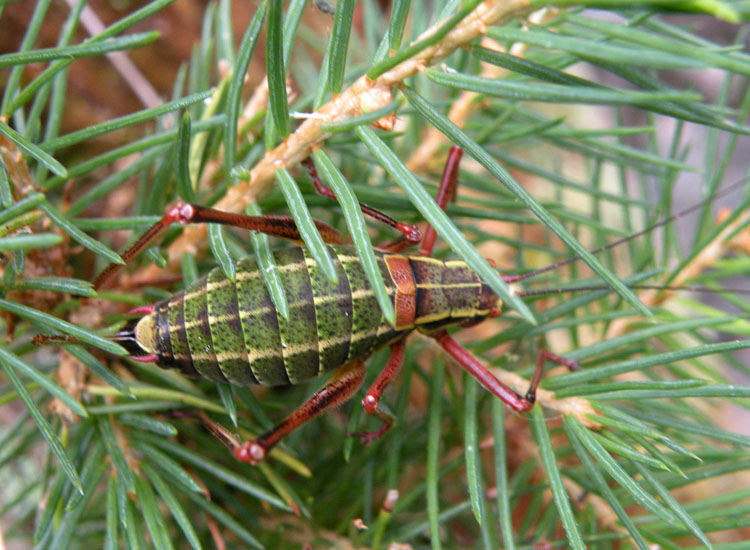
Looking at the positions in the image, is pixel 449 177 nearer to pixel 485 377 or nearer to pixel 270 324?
pixel 485 377

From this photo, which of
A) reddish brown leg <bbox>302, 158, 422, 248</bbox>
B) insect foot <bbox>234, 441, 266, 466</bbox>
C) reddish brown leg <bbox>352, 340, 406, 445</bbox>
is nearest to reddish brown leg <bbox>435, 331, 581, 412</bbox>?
reddish brown leg <bbox>352, 340, 406, 445</bbox>

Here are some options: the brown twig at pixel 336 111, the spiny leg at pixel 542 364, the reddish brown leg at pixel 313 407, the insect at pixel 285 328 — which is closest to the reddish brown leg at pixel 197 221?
the insect at pixel 285 328

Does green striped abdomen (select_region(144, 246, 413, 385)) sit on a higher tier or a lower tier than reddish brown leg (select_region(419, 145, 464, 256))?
lower

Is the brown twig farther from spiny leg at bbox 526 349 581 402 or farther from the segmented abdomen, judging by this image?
spiny leg at bbox 526 349 581 402

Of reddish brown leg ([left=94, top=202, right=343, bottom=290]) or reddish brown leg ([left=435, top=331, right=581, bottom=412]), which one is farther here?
reddish brown leg ([left=435, top=331, right=581, bottom=412])

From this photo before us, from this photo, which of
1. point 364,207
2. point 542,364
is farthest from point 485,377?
point 364,207

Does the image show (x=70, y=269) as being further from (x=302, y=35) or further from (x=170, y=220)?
(x=302, y=35)

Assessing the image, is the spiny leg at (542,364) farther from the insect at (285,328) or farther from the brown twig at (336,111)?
the brown twig at (336,111)
